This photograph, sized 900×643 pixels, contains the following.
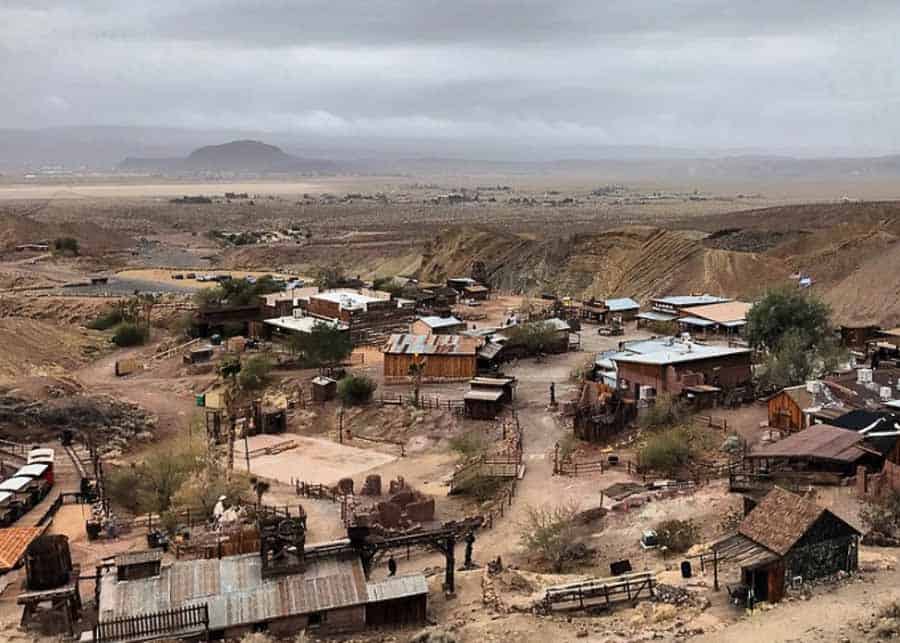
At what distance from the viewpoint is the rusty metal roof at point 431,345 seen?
50312 mm

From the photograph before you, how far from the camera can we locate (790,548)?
22.6 meters

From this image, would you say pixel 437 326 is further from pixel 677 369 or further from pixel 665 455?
pixel 665 455

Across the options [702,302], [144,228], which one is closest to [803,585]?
[702,302]

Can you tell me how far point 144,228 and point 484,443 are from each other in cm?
13334

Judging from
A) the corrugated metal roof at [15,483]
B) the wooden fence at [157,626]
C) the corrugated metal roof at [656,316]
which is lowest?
the corrugated metal roof at [15,483]

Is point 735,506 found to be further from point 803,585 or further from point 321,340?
point 321,340

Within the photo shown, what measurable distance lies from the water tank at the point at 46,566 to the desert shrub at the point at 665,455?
60.4 ft

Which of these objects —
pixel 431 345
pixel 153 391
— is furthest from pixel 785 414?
pixel 153 391

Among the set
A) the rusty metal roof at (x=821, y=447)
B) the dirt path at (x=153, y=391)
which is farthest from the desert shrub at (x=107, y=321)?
the rusty metal roof at (x=821, y=447)

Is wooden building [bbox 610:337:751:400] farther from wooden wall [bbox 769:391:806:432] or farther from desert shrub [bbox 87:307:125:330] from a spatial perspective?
desert shrub [bbox 87:307:125:330]

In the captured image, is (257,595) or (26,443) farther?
(26,443)

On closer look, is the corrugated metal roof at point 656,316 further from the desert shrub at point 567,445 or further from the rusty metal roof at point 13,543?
the rusty metal roof at point 13,543

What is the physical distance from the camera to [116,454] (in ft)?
136

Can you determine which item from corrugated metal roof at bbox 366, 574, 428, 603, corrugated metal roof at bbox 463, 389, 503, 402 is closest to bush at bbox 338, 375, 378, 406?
corrugated metal roof at bbox 463, 389, 503, 402
